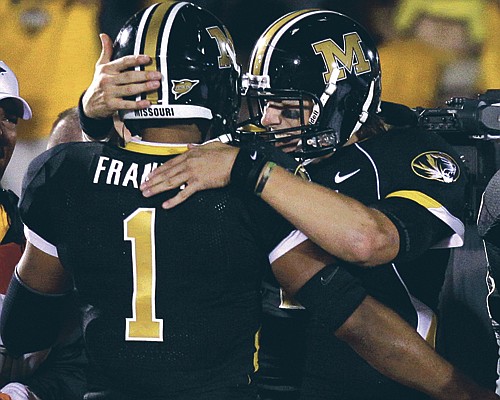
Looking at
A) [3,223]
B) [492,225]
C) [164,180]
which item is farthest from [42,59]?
[492,225]

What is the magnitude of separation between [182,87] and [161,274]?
35cm

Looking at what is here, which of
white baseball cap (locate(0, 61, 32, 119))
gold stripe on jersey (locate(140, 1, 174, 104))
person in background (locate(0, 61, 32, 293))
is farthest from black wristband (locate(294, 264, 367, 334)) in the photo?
white baseball cap (locate(0, 61, 32, 119))

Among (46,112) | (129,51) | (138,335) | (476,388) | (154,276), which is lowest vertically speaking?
(46,112)

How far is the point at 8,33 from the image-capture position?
427 cm

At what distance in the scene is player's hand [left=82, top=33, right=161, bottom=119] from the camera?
157cm

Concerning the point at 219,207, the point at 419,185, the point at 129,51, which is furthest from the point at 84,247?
the point at 419,185

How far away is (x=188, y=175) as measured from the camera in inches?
58.0

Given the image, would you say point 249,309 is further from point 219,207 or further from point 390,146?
point 390,146

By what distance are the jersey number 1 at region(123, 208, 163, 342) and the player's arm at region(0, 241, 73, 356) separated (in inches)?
8.8

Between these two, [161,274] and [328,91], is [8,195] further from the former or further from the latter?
[161,274]

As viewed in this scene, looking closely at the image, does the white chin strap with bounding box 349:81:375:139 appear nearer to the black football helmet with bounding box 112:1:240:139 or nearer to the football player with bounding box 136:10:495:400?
the football player with bounding box 136:10:495:400

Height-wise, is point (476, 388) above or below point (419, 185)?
below

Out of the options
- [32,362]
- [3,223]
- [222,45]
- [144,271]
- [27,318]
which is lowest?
[32,362]

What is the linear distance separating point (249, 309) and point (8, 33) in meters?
3.18
